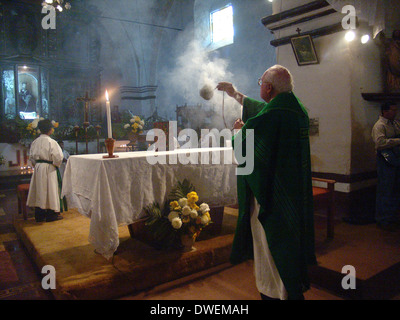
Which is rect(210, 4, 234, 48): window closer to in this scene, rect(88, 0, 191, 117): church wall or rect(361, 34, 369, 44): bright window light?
rect(88, 0, 191, 117): church wall

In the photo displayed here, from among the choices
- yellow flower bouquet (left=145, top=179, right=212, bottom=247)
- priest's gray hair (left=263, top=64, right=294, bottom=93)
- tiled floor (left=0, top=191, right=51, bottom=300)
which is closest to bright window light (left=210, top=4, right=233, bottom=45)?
yellow flower bouquet (left=145, top=179, right=212, bottom=247)

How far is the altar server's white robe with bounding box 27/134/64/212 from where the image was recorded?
15.9 feet

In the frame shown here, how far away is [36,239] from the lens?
388cm

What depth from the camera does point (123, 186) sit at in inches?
123

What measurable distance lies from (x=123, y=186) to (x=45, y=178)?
2.37 m

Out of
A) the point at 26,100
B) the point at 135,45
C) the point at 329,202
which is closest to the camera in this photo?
the point at 329,202

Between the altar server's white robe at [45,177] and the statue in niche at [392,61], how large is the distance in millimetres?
5105

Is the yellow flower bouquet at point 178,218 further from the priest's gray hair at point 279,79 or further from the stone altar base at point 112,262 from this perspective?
the priest's gray hair at point 279,79

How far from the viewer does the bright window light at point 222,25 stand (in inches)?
381

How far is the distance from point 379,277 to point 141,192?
2.34 m

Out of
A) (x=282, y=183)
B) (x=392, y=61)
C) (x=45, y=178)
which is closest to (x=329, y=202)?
(x=282, y=183)

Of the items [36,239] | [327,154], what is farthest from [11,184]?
[327,154]

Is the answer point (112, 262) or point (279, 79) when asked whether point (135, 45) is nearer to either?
point (112, 262)

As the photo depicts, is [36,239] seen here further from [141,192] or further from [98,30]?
[98,30]
